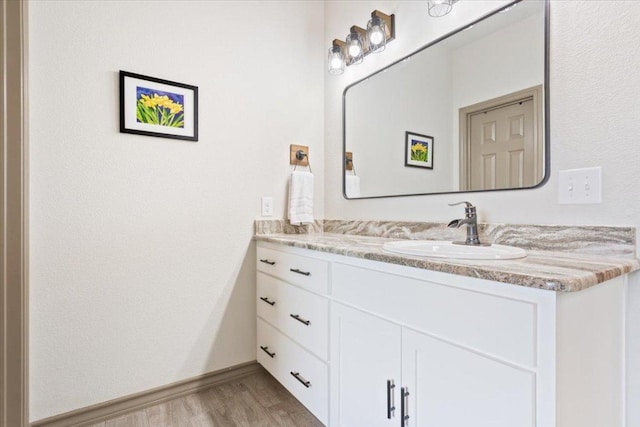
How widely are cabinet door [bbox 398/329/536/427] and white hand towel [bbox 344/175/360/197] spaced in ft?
3.70

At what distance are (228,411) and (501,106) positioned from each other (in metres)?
1.84

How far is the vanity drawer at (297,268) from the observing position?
140 cm

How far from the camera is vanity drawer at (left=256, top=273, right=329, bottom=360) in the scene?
1.41 m

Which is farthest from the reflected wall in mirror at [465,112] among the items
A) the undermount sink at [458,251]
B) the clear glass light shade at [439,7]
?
the undermount sink at [458,251]

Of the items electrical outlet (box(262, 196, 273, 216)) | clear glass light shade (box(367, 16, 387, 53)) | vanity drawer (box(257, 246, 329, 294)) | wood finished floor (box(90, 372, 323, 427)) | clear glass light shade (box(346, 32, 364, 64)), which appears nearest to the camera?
vanity drawer (box(257, 246, 329, 294))

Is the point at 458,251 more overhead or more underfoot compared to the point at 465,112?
more underfoot

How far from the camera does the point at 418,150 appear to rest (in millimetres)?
1679

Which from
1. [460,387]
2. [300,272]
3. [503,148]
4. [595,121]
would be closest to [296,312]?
[300,272]

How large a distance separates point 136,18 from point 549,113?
6.09 feet

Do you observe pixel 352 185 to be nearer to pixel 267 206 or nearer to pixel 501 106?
pixel 267 206

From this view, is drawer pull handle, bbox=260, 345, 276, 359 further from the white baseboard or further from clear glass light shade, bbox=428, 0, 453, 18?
clear glass light shade, bbox=428, 0, 453, 18

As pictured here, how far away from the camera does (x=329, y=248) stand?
1.34 meters

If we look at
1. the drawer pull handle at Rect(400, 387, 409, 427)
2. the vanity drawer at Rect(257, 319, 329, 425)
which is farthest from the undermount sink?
the vanity drawer at Rect(257, 319, 329, 425)

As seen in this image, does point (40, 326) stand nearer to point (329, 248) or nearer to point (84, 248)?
point (84, 248)
